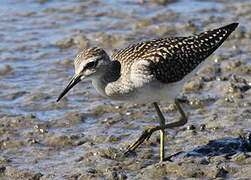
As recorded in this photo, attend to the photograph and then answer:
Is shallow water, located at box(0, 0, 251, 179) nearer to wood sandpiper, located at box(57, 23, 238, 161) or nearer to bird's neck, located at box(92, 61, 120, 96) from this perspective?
wood sandpiper, located at box(57, 23, 238, 161)

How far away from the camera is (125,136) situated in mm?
9180

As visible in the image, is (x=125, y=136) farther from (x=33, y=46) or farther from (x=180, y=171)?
(x=33, y=46)

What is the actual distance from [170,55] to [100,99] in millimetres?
1828

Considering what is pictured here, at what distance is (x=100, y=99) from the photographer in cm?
1027

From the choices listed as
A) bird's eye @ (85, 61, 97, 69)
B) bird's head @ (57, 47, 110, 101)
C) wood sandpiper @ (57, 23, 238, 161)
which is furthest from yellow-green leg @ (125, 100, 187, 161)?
bird's eye @ (85, 61, 97, 69)

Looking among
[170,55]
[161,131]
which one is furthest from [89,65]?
[161,131]

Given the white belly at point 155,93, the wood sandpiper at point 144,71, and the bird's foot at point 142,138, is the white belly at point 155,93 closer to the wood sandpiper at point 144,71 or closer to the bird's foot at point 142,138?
the wood sandpiper at point 144,71

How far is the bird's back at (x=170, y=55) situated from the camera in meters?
8.62

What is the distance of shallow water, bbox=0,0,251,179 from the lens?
8.35 metres

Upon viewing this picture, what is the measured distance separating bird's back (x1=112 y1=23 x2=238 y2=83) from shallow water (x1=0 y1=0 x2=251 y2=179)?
854 millimetres

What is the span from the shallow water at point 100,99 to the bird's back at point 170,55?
854mm

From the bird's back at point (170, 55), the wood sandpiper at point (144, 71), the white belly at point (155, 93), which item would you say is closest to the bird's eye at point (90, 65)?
the wood sandpiper at point (144, 71)

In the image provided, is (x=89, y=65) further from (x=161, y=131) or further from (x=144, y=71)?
(x=161, y=131)

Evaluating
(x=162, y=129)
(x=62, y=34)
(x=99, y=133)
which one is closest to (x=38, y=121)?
(x=99, y=133)
